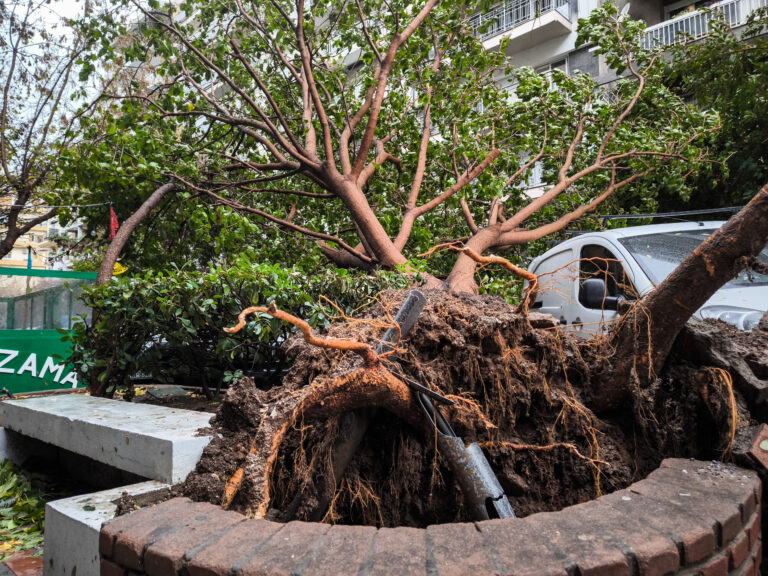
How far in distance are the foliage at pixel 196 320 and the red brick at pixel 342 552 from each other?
2131 millimetres

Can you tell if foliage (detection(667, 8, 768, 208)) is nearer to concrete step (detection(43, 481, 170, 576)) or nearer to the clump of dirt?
the clump of dirt

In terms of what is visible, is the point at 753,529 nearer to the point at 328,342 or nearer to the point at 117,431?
the point at 328,342

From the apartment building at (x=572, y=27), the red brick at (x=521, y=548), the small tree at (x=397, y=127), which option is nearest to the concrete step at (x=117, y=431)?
the red brick at (x=521, y=548)

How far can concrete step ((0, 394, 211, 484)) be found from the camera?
231 centimetres

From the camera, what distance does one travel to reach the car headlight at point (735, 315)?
3.59 m

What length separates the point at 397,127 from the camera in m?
7.81

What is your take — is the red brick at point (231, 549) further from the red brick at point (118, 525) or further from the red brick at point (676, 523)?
the red brick at point (676, 523)

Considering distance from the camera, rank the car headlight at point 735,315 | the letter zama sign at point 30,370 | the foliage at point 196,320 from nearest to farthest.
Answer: the car headlight at point 735,315 < the foliage at point 196,320 < the letter zama sign at point 30,370

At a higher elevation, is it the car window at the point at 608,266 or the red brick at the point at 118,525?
the car window at the point at 608,266

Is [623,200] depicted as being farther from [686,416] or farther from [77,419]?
[77,419]

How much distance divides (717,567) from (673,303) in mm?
1086

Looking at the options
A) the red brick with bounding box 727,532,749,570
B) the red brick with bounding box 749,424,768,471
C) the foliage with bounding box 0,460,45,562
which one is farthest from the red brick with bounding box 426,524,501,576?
the foliage with bounding box 0,460,45,562

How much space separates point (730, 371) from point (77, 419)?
11.3 ft

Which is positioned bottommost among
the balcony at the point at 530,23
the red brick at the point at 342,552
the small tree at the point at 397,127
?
the red brick at the point at 342,552
